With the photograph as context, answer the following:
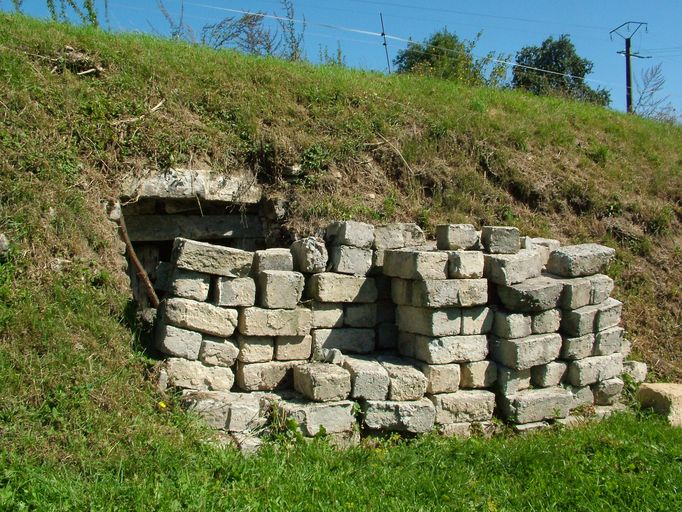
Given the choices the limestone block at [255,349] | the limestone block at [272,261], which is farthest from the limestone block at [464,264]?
the limestone block at [255,349]

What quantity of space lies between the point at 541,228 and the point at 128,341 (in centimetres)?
564

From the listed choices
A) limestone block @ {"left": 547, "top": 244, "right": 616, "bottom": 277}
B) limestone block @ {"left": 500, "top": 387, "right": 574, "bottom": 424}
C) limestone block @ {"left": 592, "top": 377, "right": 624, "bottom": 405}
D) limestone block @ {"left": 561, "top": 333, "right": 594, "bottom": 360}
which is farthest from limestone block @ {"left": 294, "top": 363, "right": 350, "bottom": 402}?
limestone block @ {"left": 592, "top": 377, "right": 624, "bottom": 405}

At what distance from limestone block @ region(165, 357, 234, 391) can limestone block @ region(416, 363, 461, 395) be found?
1.79 meters

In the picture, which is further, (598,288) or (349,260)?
(598,288)

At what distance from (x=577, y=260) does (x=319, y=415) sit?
3.19 metres

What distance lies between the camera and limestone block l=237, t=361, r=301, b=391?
19.7ft

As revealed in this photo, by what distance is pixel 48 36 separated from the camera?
7.95 m

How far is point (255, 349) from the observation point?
19.7 ft

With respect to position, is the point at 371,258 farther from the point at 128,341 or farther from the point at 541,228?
the point at 541,228

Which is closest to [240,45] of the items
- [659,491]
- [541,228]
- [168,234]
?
[168,234]

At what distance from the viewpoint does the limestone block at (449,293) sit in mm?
6188

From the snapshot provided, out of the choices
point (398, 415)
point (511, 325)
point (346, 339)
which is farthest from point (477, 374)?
point (346, 339)

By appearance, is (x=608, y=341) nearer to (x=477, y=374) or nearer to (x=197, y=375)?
(x=477, y=374)

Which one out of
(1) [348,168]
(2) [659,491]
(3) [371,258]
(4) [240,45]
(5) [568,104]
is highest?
(4) [240,45]
